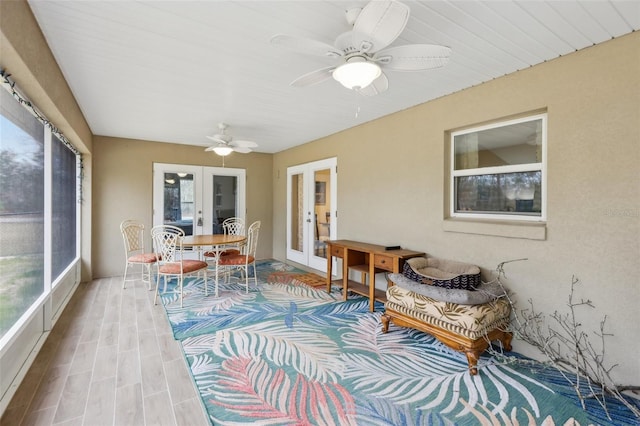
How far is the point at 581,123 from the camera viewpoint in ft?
7.41

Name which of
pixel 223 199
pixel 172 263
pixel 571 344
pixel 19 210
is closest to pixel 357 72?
pixel 571 344

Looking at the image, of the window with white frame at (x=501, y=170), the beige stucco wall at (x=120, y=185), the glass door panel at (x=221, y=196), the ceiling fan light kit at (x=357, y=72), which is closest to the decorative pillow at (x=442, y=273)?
the window with white frame at (x=501, y=170)

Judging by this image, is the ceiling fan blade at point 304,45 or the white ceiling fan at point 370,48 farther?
the ceiling fan blade at point 304,45

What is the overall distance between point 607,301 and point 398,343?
63.0 inches

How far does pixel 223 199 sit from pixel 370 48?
16.9ft

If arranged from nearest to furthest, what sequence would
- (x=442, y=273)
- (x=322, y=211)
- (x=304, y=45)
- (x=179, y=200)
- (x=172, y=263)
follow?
(x=304, y=45), (x=442, y=273), (x=172, y=263), (x=322, y=211), (x=179, y=200)

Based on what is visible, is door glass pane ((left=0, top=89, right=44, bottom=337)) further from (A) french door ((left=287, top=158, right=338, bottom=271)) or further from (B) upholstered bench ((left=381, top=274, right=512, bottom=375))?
(A) french door ((left=287, top=158, right=338, bottom=271))

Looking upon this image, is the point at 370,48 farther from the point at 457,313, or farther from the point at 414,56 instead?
the point at 457,313

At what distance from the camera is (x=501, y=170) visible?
2.87 metres

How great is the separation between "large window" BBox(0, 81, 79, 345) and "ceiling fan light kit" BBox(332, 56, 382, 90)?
2.17 m

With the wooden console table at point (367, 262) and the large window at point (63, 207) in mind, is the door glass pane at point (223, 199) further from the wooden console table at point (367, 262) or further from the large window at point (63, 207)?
the wooden console table at point (367, 262)

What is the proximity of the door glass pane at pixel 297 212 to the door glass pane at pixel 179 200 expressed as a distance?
197 centimetres

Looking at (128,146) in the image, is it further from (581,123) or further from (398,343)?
(581,123)

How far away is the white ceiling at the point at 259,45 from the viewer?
1797 millimetres
